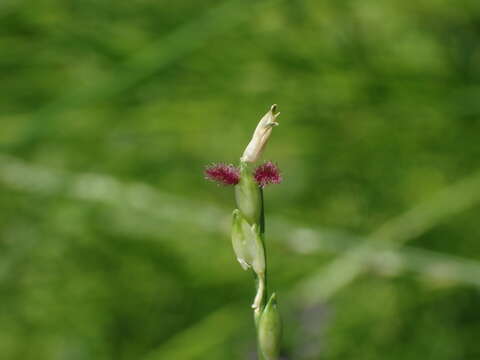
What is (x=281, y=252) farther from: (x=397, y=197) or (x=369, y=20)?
(x=369, y=20)

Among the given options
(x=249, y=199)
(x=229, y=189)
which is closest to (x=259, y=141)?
(x=249, y=199)

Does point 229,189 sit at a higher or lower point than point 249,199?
higher

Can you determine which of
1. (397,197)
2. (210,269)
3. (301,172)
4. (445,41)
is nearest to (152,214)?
(210,269)

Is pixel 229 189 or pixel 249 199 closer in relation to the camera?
pixel 249 199

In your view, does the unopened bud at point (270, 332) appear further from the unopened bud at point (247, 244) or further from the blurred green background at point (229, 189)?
the blurred green background at point (229, 189)

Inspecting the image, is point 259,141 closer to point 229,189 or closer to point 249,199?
point 249,199

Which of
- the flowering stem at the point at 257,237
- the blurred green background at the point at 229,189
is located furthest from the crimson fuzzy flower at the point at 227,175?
the blurred green background at the point at 229,189
